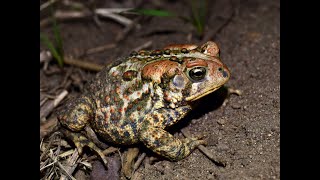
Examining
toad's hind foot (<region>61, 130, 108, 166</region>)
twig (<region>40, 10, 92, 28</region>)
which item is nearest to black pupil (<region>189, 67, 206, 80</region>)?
toad's hind foot (<region>61, 130, 108, 166</region>)

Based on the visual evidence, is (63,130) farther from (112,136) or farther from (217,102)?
(217,102)

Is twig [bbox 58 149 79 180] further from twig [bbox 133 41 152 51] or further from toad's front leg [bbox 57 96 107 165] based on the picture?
twig [bbox 133 41 152 51]

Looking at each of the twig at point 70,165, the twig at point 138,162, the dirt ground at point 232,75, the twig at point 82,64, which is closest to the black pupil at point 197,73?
the dirt ground at point 232,75

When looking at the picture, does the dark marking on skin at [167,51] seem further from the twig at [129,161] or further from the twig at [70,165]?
the twig at [70,165]

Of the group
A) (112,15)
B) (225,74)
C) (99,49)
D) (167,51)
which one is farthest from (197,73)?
(112,15)

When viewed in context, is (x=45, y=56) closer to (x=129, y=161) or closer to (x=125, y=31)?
(x=125, y=31)

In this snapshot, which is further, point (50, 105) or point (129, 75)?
point (50, 105)
